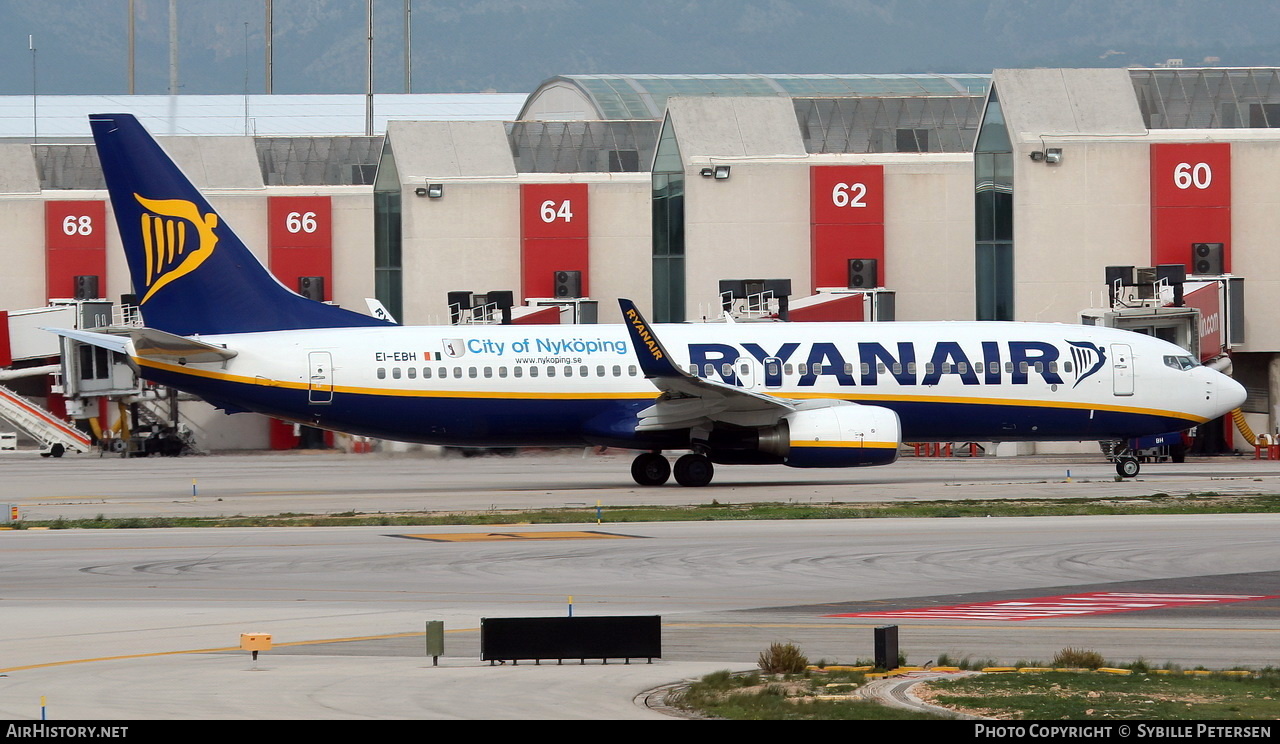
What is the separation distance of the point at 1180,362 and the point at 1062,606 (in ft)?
71.5

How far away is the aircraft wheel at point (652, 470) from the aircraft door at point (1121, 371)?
35.5ft

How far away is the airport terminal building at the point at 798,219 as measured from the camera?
5344 centimetres

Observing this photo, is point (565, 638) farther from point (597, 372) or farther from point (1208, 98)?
point (1208, 98)

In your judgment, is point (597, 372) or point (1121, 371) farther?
point (1121, 371)

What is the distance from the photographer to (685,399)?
37125mm

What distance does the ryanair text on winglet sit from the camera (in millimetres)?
35469

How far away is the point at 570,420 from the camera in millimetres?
38219

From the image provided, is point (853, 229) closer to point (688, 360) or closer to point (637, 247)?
point (637, 247)

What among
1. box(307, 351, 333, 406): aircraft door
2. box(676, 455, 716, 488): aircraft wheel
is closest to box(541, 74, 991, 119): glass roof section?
box(676, 455, 716, 488): aircraft wheel

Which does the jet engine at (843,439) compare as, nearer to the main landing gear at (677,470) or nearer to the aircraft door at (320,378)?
the main landing gear at (677,470)

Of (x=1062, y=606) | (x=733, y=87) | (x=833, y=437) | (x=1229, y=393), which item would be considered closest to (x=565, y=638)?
(x=1062, y=606)

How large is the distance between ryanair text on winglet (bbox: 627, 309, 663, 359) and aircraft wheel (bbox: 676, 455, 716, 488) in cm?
361

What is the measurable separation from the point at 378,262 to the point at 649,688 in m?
56.3

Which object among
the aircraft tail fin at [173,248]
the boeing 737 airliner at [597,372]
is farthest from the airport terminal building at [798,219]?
the aircraft tail fin at [173,248]
